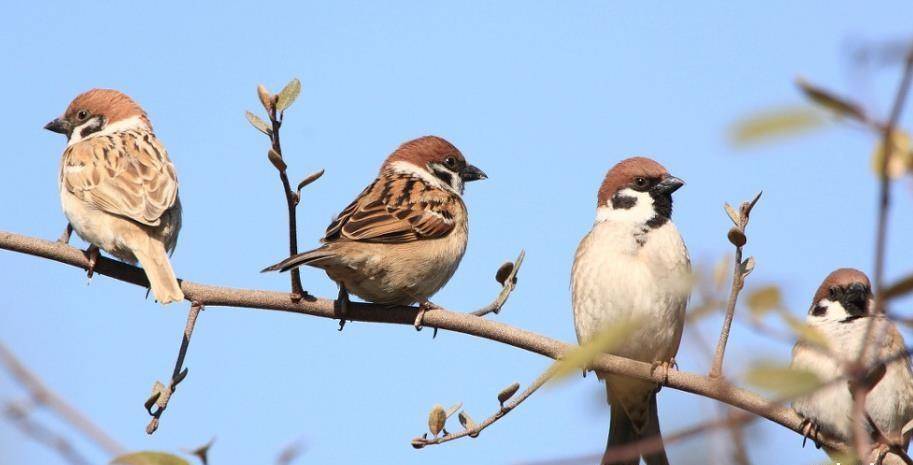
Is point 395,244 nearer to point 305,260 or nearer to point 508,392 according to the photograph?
point 305,260

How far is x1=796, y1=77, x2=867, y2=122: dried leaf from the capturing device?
0.69 m

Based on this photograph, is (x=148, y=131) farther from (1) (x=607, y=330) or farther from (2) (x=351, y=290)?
(1) (x=607, y=330)

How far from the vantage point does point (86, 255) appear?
3.46 m

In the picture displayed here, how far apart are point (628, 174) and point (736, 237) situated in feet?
8.07

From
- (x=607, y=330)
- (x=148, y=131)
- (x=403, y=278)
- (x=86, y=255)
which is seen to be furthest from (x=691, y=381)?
(x=148, y=131)

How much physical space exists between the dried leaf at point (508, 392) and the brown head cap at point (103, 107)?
2903mm

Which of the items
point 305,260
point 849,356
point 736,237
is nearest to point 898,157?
point 736,237

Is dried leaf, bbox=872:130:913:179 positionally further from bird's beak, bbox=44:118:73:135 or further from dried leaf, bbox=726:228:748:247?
bird's beak, bbox=44:118:73:135

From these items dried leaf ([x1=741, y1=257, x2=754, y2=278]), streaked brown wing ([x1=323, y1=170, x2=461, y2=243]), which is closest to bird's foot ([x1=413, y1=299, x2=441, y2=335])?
streaked brown wing ([x1=323, y1=170, x2=461, y2=243])

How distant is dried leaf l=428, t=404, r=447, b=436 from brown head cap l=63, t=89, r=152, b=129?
2903 millimetres

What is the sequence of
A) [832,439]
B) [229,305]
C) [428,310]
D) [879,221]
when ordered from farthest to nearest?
[832,439] < [428,310] < [229,305] < [879,221]

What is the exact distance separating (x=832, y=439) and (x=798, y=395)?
3402 millimetres

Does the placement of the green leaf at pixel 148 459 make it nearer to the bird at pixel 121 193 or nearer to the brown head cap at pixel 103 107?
the bird at pixel 121 193

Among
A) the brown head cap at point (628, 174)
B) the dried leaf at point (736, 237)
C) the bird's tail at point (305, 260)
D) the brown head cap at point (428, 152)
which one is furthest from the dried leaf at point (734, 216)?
the brown head cap at point (428, 152)
